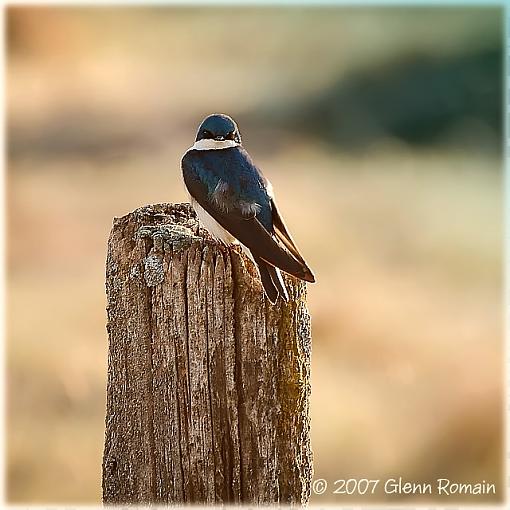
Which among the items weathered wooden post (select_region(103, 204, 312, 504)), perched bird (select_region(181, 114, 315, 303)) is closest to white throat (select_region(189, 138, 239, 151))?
perched bird (select_region(181, 114, 315, 303))

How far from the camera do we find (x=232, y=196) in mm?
4293

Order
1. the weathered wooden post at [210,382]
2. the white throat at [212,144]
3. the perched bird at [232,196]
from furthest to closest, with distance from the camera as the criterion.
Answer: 1. the white throat at [212,144]
2. the perched bird at [232,196]
3. the weathered wooden post at [210,382]

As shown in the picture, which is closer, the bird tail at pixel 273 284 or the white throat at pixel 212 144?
the bird tail at pixel 273 284

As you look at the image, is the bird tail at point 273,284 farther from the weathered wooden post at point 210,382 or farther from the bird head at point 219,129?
the bird head at point 219,129

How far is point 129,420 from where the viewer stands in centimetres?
334

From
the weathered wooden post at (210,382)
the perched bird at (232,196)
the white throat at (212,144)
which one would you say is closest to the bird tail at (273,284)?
the weathered wooden post at (210,382)

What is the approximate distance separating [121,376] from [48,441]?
405 cm

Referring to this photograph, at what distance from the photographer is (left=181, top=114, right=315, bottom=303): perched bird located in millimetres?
3906

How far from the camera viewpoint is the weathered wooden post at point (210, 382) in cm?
321

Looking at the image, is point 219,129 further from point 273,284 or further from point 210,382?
point 210,382

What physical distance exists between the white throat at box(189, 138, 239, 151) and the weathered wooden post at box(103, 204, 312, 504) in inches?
54.6

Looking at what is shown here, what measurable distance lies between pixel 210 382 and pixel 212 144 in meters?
1.77

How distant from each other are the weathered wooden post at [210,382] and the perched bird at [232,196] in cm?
40

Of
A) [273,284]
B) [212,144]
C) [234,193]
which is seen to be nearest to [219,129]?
[212,144]
